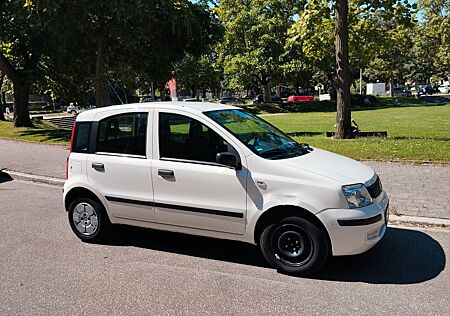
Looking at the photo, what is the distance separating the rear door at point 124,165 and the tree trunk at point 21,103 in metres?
17.4

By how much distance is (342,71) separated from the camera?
12.7 m

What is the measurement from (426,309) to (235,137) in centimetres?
238

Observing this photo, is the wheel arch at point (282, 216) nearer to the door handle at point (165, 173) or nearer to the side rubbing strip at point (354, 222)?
the side rubbing strip at point (354, 222)

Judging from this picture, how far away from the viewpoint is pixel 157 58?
58.9ft

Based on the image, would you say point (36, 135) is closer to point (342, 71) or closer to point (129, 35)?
point (129, 35)

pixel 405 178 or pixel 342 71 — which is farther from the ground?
pixel 342 71

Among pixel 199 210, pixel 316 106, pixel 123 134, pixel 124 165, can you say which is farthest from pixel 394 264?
pixel 316 106

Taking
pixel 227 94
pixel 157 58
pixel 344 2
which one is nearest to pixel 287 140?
pixel 344 2

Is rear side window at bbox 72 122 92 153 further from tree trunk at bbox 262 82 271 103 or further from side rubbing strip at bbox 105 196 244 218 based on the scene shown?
tree trunk at bbox 262 82 271 103

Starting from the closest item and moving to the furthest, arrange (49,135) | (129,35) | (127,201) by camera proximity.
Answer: (127,201), (129,35), (49,135)

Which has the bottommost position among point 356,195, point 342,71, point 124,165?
point 356,195

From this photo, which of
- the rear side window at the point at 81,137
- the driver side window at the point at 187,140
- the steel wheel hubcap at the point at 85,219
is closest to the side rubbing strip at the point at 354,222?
the driver side window at the point at 187,140

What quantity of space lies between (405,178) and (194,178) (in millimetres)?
5078

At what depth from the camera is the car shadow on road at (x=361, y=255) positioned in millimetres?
4348
